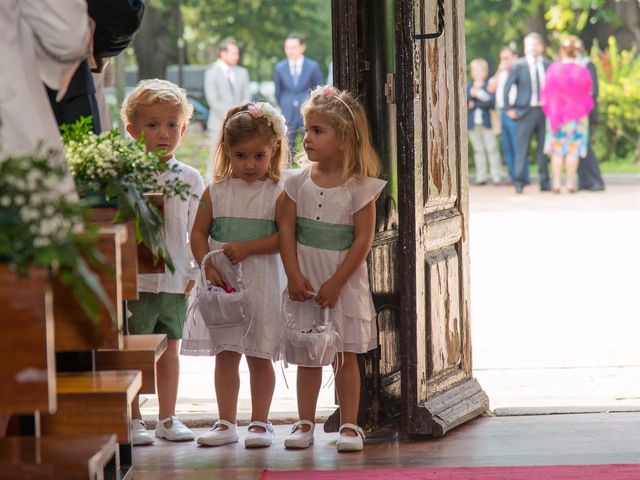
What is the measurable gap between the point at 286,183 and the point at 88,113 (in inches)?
39.8

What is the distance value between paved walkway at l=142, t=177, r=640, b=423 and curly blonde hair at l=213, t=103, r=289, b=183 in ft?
3.98

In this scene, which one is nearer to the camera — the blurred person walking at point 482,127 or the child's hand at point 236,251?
the child's hand at point 236,251

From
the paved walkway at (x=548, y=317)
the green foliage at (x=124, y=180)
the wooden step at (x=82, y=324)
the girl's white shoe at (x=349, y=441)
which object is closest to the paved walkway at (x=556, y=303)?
the paved walkway at (x=548, y=317)

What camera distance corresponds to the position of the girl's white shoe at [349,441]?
17.0 ft

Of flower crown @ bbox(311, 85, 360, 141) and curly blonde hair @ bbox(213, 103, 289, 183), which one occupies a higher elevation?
flower crown @ bbox(311, 85, 360, 141)

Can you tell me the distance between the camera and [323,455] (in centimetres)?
518

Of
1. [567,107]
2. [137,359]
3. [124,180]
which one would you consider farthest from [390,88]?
[567,107]

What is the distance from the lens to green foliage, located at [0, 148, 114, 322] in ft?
8.73

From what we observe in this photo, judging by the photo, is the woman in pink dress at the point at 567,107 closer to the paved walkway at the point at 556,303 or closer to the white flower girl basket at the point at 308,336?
the paved walkway at the point at 556,303

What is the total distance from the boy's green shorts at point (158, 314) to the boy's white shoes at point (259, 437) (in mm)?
500

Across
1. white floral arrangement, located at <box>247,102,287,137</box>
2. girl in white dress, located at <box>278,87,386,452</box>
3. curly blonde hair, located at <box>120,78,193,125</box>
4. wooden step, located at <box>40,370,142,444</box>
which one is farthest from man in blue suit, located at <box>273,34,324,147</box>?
wooden step, located at <box>40,370,142,444</box>

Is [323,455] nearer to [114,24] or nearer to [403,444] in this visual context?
[403,444]

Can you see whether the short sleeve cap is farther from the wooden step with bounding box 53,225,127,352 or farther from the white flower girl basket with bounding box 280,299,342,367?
the wooden step with bounding box 53,225,127,352

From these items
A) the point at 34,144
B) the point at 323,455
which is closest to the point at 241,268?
the point at 323,455
